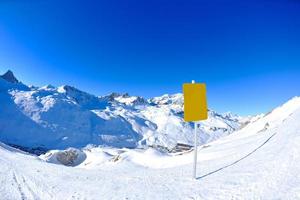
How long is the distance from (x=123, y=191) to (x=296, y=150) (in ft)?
19.1

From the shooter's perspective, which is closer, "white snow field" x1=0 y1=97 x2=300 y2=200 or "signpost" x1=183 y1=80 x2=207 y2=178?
"white snow field" x1=0 y1=97 x2=300 y2=200

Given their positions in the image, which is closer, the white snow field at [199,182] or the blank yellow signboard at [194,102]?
the white snow field at [199,182]

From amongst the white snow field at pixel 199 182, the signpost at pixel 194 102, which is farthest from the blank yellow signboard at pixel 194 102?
the white snow field at pixel 199 182

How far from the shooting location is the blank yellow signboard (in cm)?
946

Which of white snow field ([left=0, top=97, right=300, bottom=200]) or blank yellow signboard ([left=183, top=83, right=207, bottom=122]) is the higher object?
blank yellow signboard ([left=183, top=83, right=207, bottom=122])

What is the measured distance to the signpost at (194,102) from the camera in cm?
946

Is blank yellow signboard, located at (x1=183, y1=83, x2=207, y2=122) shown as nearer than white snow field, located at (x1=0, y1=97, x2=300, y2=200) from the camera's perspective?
No

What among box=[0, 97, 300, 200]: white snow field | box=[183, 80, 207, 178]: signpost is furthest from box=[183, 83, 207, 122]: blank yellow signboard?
box=[0, 97, 300, 200]: white snow field

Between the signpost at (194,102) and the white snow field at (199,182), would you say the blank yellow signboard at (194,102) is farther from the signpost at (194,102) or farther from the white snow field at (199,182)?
the white snow field at (199,182)

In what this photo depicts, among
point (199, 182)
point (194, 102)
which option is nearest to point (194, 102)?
point (194, 102)

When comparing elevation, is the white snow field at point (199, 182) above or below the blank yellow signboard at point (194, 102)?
below

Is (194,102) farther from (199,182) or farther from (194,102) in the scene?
(199,182)

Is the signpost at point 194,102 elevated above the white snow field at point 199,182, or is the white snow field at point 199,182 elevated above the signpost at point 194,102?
the signpost at point 194,102

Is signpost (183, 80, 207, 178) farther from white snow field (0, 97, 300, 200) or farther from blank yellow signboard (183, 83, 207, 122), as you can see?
white snow field (0, 97, 300, 200)
